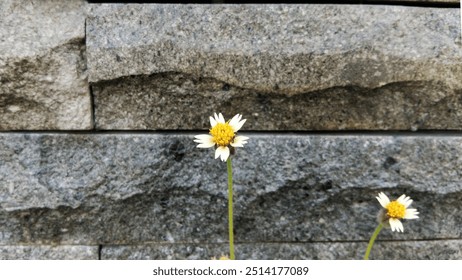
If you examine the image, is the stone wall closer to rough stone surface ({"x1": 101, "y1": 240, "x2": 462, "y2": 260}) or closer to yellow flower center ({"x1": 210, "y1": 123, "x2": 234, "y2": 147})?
rough stone surface ({"x1": 101, "y1": 240, "x2": 462, "y2": 260})

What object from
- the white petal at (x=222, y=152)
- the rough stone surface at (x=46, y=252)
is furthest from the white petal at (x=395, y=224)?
the rough stone surface at (x=46, y=252)

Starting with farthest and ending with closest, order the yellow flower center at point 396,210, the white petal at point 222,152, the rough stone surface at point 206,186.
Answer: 1. the rough stone surface at point 206,186
2. the yellow flower center at point 396,210
3. the white petal at point 222,152

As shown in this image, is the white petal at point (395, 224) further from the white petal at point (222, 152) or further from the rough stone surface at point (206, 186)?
the white petal at point (222, 152)

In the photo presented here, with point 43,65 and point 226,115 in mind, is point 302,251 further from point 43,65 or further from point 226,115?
point 43,65

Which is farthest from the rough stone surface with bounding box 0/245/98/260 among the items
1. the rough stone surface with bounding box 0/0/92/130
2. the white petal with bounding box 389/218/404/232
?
the white petal with bounding box 389/218/404/232

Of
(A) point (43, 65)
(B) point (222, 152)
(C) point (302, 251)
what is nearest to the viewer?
(B) point (222, 152)

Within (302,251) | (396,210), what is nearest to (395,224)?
(396,210)
